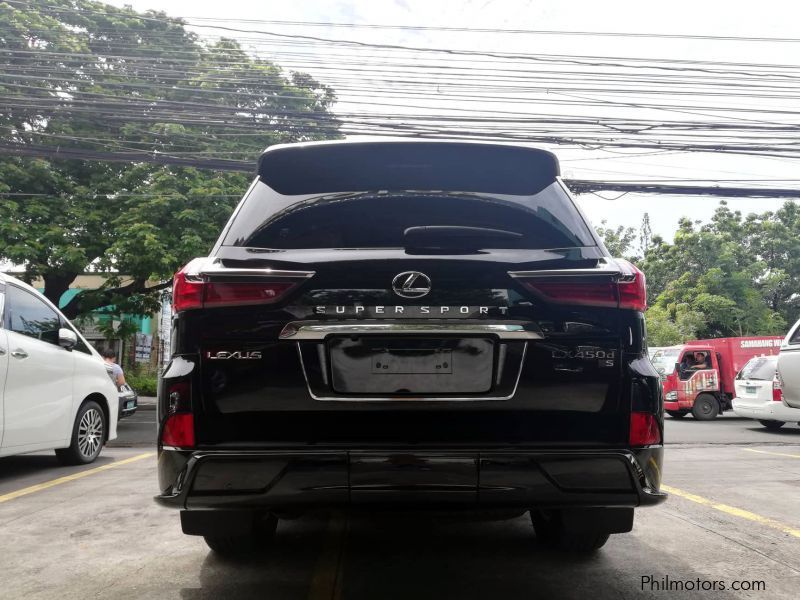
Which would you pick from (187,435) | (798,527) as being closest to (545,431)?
(187,435)

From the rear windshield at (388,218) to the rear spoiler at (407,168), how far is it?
56 mm

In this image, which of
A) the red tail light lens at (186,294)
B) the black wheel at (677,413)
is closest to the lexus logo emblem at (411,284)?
the red tail light lens at (186,294)

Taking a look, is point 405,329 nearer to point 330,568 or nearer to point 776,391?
point 330,568

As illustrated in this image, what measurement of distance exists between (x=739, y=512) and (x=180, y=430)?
3853 millimetres

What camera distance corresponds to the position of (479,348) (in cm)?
229

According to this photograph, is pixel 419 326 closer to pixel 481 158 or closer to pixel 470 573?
pixel 481 158

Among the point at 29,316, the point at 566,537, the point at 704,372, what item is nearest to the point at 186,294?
the point at 566,537

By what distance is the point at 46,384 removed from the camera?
6.04m

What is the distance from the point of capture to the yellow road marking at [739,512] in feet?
13.3

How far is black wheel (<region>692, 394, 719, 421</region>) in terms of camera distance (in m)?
16.9

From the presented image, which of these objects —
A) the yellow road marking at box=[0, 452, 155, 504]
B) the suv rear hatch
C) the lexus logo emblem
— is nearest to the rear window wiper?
the suv rear hatch

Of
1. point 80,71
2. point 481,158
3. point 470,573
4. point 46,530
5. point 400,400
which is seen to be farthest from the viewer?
point 80,71

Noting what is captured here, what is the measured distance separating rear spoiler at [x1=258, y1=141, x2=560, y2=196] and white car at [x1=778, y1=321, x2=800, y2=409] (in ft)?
20.3

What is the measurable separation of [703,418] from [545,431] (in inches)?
645
